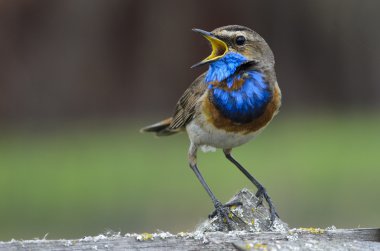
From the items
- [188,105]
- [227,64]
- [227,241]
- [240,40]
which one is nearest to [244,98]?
[227,64]

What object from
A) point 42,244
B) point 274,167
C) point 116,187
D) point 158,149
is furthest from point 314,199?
point 42,244

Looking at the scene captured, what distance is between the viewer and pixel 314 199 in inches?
469

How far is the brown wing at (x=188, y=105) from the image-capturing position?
6902 mm

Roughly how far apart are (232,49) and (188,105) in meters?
0.84

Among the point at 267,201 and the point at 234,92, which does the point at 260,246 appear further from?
the point at 234,92

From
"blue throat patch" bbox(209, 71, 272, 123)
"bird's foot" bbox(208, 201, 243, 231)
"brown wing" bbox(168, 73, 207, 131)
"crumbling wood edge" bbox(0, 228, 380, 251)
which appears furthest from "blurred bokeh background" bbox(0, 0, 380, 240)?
"crumbling wood edge" bbox(0, 228, 380, 251)

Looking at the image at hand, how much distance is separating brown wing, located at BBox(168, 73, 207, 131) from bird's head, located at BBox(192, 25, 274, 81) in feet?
1.22

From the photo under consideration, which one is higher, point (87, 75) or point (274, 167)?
point (87, 75)

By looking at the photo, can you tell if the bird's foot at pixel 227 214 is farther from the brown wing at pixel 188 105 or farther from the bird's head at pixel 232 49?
the brown wing at pixel 188 105

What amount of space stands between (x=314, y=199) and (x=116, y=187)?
285 cm

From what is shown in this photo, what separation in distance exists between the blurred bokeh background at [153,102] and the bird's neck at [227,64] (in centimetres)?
564

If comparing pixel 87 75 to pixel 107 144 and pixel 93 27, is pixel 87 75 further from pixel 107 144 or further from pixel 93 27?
pixel 107 144

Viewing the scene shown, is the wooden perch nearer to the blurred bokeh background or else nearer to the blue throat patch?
the blue throat patch

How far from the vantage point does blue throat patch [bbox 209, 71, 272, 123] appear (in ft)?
21.1
